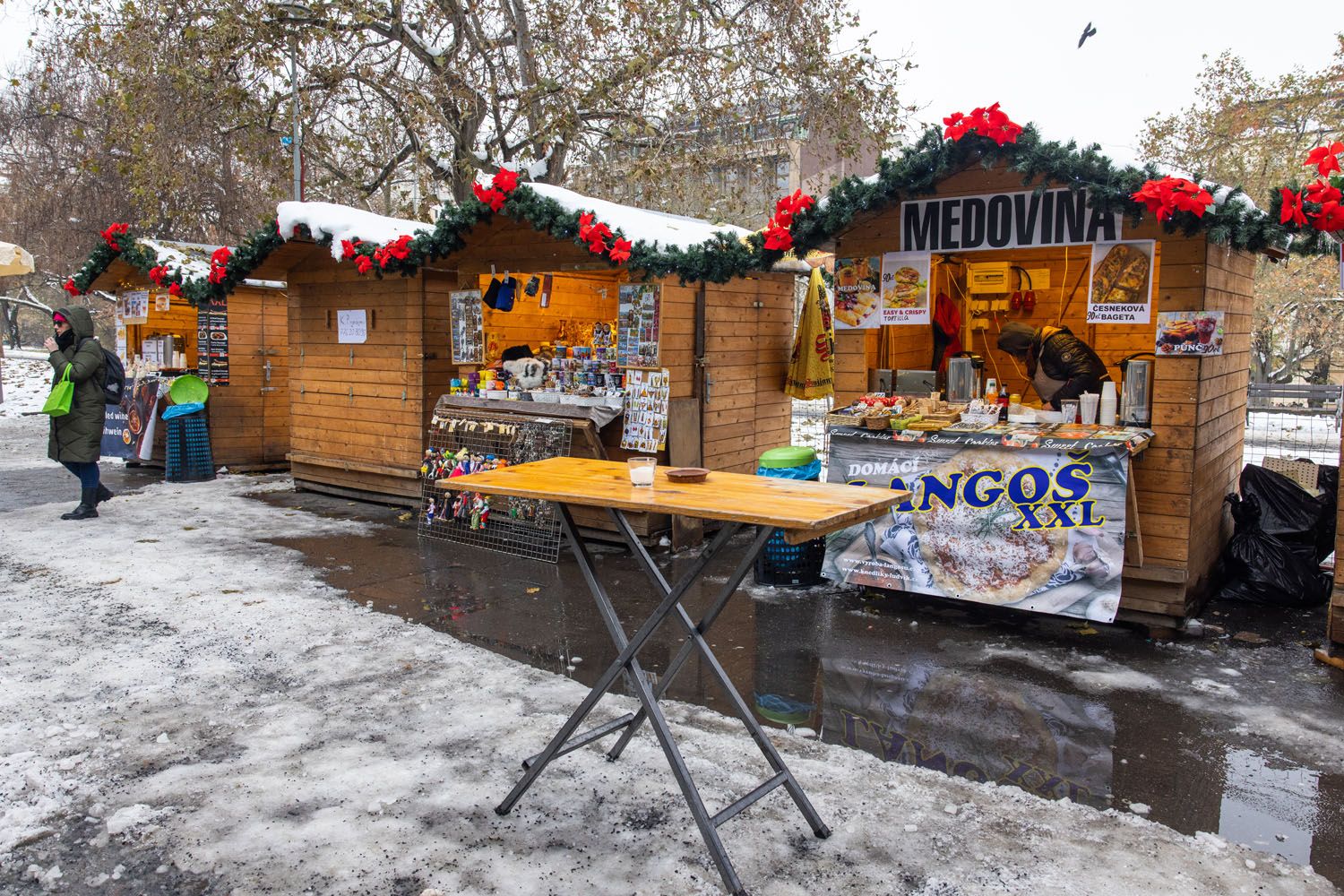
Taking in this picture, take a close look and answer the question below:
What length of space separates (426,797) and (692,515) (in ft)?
5.12

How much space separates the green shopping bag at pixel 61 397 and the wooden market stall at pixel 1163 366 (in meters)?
6.55

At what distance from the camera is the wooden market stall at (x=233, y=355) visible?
1152 centimetres

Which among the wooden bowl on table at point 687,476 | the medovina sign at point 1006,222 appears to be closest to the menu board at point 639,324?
the medovina sign at point 1006,222

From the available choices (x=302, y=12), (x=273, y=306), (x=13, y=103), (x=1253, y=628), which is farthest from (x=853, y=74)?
(x=13, y=103)

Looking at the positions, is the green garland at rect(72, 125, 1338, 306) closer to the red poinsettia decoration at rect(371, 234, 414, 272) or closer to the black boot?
the red poinsettia decoration at rect(371, 234, 414, 272)

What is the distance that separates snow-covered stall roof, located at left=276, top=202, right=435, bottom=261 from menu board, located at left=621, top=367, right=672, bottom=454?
2434 millimetres

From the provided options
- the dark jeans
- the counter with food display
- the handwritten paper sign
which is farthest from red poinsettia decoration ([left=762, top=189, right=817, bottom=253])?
the dark jeans

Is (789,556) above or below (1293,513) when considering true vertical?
below

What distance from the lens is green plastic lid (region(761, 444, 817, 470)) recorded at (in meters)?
6.62

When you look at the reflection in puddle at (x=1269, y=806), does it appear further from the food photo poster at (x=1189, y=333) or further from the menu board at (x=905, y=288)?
the menu board at (x=905, y=288)

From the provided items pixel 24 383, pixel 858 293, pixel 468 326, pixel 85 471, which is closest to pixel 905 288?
pixel 858 293

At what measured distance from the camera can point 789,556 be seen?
6.76 m

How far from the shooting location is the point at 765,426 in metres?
9.02

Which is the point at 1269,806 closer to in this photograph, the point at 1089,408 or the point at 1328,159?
the point at 1089,408
